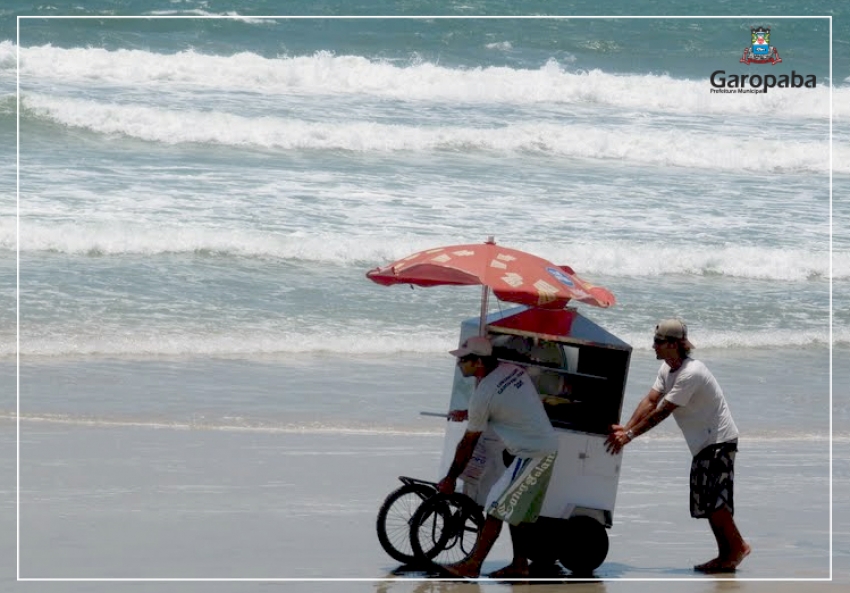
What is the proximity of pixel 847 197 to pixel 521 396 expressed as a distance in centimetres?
1466

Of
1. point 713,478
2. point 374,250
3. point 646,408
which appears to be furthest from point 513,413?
point 374,250

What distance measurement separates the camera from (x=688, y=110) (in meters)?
25.2

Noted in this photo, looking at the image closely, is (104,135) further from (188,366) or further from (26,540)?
(26,540)

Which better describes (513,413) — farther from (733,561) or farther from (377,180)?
(377,180)

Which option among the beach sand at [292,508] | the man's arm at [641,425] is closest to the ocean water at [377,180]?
the beach sand at [292,508]

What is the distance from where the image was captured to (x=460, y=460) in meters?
6.12

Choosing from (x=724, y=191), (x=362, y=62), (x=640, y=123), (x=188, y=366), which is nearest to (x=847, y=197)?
(x=724, y=191)

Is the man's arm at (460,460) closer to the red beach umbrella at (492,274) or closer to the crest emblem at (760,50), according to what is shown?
the red beach umbrella at (492,274)

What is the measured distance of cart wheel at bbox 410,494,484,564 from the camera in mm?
6227

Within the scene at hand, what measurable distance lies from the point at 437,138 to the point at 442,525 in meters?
14.6

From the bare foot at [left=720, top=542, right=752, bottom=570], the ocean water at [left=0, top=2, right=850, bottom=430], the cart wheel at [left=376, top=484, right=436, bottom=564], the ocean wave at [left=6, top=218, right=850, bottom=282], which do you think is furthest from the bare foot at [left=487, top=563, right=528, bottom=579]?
the ocean wave at [left=6, top=218, right=850, bottom=282]

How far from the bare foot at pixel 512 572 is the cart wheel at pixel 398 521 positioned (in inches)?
15.2

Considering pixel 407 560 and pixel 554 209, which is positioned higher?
pixel 554 209

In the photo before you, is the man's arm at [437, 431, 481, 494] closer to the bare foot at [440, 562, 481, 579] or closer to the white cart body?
the white cart body
